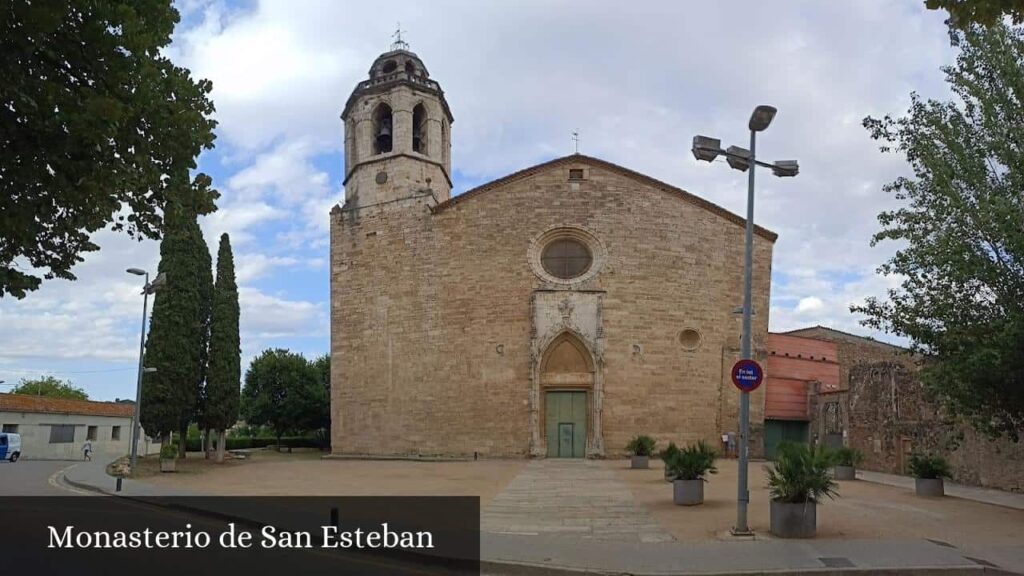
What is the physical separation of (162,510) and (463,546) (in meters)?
7.88

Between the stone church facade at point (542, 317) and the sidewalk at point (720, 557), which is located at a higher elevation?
the stone church facade at point (542, 317)

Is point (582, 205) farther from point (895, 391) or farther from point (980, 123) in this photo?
point (980, 123)

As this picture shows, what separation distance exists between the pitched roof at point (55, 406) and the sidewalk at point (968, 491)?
34820 millimetres

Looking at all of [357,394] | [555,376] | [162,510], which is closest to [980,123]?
[162,510]

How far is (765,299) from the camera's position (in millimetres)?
29516

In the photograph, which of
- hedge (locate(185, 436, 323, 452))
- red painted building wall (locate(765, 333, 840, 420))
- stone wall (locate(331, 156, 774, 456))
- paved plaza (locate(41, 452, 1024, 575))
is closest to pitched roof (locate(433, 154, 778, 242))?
stone wall (locate(331, 156, 774, 456))

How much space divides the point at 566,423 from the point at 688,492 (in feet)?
49.5

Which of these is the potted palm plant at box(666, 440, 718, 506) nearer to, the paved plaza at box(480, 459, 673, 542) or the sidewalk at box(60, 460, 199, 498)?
the paved plaza at box(480, 459, 673, 542)

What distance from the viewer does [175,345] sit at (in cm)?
2631

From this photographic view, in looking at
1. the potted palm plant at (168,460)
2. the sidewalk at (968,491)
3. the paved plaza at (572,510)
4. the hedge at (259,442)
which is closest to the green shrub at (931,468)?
the sidewalk at (968,491)

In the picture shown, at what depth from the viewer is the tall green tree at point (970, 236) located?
37.8 feet

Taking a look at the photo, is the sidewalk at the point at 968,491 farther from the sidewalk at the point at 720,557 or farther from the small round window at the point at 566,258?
the small round window at the point at 566,258
